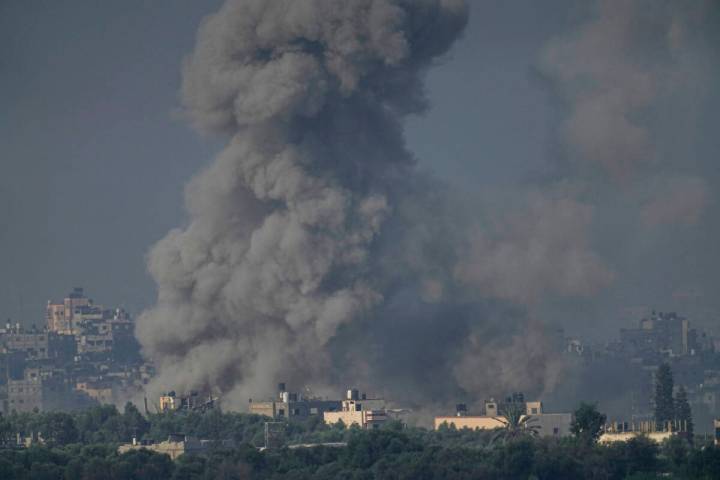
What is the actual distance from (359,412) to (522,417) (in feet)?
20.6

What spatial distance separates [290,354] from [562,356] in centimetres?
1078

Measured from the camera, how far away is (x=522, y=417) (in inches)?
3593

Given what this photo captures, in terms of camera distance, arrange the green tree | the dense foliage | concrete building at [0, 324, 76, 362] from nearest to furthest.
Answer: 1. the dense foliage
2. the green tree
3. concrete building at [0, 324, 76, 362]

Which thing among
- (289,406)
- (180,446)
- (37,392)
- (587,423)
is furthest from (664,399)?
(37,392)

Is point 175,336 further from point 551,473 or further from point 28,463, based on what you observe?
point 551,473

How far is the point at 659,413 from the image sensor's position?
91500 millimetres

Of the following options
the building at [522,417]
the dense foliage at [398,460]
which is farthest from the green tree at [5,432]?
the building at [522,417]

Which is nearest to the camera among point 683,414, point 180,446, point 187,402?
point 180,446

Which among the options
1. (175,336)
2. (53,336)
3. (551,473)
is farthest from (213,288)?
(53,336)

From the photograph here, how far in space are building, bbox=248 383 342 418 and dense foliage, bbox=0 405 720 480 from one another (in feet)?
21.1

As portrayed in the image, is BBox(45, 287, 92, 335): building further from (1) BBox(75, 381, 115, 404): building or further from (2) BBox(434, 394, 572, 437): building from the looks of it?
(2) BBox(434, 394, 572, 437): building

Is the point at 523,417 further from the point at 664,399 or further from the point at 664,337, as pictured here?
the point at 664,337

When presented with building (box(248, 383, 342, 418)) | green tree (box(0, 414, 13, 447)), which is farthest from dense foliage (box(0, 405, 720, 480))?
building (box(248, 383, 342, 418))

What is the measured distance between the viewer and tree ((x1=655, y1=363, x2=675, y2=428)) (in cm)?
9144
